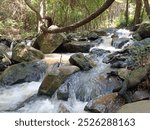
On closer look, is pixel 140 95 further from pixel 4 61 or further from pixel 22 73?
pixel 4 61

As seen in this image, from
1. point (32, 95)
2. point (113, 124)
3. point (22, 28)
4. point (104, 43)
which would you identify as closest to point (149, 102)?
point (113, 124)

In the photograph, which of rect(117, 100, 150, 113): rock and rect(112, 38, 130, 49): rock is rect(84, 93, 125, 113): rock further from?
rect(112, 38, 130, 49): rock

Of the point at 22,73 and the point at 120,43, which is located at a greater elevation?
the point at 120,43

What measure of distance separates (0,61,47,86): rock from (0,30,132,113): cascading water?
0.21 metres

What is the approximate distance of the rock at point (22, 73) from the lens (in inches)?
336

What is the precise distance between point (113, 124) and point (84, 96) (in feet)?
14.4

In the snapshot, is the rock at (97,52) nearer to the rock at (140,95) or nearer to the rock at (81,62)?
the rock at (81,62)

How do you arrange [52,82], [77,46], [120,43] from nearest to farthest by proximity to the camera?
[52,82] → [77,46] → [120,43]

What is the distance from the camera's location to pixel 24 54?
10.1 metres

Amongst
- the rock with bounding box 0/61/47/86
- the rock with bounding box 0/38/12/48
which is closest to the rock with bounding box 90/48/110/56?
the rock with bounding box 0/61/47/86

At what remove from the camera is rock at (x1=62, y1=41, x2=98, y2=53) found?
1140 centimetres

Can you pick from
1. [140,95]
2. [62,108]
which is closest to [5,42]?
[62,108]

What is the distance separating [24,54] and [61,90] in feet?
10.5

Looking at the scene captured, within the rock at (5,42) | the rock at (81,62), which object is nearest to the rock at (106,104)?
the rock at (81,62)
